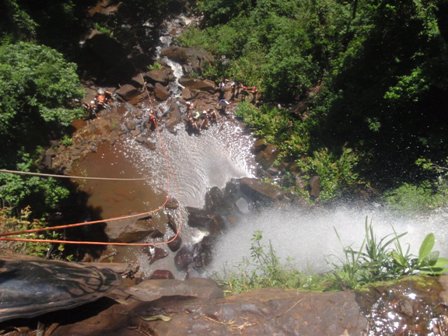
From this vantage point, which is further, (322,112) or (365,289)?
(322,112)

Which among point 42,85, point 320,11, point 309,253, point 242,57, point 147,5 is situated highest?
point 147,5

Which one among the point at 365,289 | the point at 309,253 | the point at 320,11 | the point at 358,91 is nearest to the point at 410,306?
the point at 365,289

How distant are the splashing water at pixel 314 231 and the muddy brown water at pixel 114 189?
230 centimetres

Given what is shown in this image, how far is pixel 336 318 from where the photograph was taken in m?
4.09

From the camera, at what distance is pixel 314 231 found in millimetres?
9945

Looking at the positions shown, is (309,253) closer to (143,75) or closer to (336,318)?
(336,318)

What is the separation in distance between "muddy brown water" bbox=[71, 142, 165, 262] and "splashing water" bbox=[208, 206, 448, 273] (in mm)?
2300

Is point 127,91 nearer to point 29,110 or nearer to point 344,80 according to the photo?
point 29,110

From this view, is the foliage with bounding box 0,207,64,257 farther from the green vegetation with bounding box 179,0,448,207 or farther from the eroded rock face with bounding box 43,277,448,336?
the green vegetation with bounding box 179,0,448,207

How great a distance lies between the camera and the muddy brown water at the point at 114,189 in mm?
10359

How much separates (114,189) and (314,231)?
5641mm

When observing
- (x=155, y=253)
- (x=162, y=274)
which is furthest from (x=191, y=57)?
(x=162, y=274)

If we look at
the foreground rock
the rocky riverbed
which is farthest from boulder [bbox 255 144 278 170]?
the foreground rock

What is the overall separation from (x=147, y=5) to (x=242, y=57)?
4.39 metres
